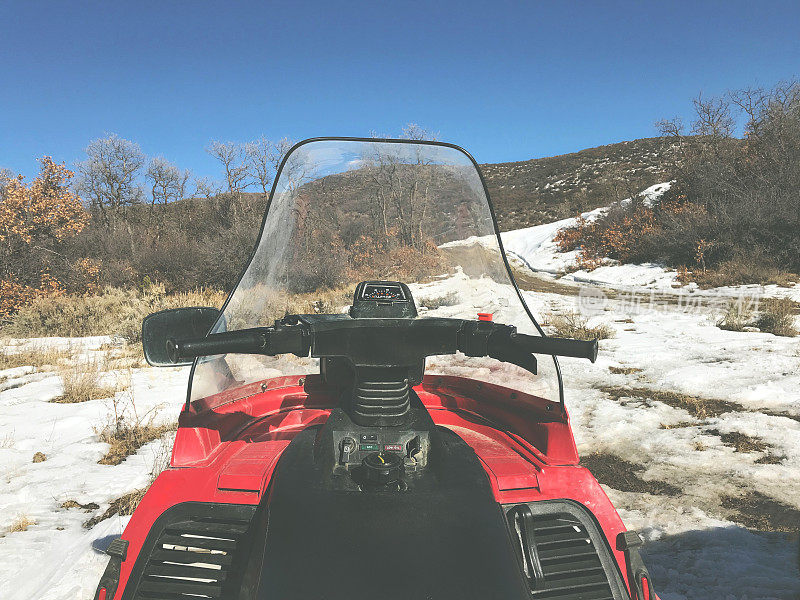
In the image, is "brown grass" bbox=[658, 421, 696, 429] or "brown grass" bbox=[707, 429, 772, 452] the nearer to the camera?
"brown grass" bbox=[707, 429, 772, 452]

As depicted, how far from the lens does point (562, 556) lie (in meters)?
1.11

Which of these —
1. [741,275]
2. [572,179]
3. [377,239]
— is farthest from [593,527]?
[572,179]

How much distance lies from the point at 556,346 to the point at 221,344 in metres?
0.79

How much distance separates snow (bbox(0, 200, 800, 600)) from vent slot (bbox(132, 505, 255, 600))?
882mm

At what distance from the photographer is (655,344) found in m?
7.46

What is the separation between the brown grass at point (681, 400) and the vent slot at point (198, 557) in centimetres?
475

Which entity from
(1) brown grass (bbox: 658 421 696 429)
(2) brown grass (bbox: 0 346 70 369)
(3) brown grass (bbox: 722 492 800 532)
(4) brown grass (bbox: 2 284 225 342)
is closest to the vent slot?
(3) brown grass (bbox: 722 492 800 532)

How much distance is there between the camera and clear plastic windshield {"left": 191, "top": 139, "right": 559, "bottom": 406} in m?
1.74

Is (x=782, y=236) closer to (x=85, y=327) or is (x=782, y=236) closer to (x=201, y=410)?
Result: (x=201, y=410)

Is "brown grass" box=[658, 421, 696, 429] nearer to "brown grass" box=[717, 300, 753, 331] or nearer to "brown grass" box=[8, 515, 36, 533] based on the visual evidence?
"brown grass" box=[717, 300, 753, 331]

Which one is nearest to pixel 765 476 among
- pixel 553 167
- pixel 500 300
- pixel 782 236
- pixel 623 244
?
pixel 500 300

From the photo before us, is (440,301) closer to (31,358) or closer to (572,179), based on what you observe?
(31,358)

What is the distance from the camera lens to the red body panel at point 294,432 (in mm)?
1232

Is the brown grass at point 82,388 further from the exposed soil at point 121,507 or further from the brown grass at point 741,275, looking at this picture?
the brown grass at point 741,275
